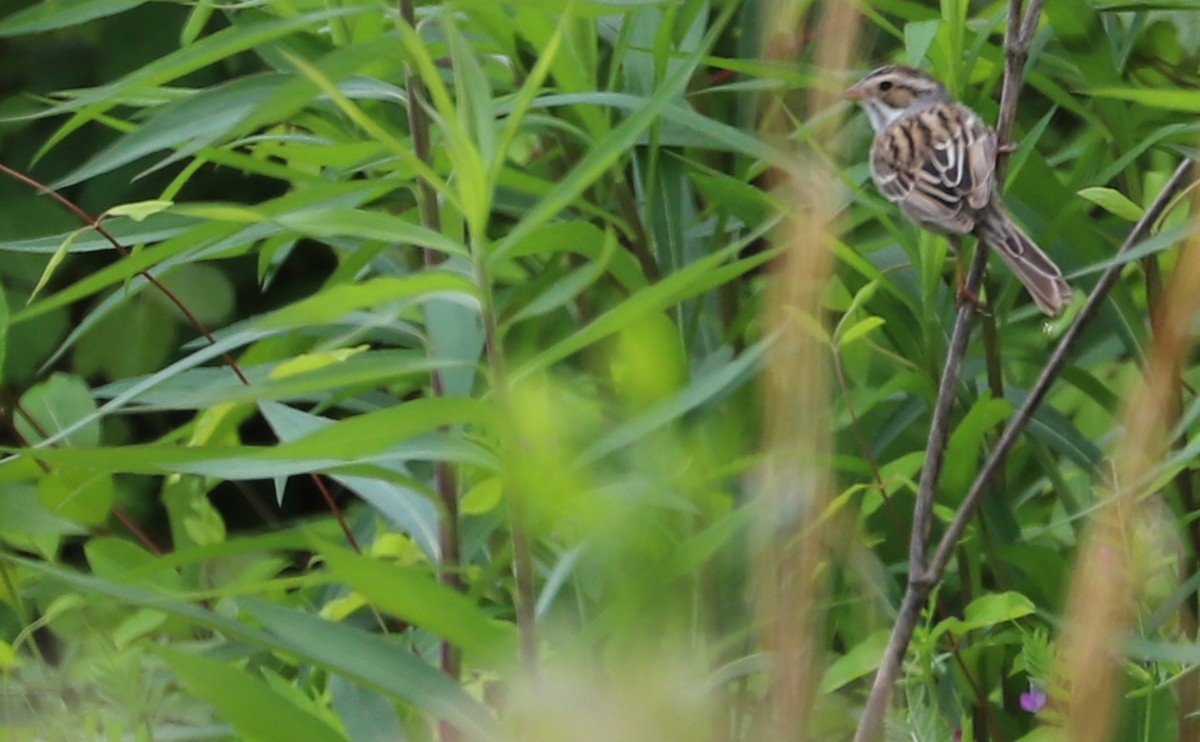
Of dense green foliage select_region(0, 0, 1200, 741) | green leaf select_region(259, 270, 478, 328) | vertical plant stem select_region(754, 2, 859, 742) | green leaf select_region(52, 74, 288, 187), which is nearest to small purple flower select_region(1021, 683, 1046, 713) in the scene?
dense green foliage select_region(0, 0, 1200, 741)

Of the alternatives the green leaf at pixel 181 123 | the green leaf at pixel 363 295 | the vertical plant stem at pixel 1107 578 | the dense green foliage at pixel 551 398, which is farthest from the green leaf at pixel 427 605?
the green leaf at pixel 181 123

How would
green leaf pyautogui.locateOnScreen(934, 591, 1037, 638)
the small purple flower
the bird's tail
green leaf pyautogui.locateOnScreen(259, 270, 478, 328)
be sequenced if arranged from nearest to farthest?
1. green leaf pyautogui.locateOnScreen(259, 270, 478, 328)
2. green leaf pyautogui.locateOnScreen(934, 591, 1037, 638)
3. the small purple flower
4. the bird's tail

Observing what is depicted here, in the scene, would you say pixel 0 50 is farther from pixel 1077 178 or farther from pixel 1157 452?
pixel 1157 452

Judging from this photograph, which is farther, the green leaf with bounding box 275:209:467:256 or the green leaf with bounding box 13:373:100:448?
the green leaf with bounding box 13:373:100:448

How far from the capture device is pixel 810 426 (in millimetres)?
665

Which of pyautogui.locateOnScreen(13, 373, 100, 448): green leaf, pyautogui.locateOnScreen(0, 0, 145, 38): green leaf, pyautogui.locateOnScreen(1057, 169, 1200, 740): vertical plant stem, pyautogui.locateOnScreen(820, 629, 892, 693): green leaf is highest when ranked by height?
pyautogui.locateOnScreen(0, 0, 145, 38): green leaf

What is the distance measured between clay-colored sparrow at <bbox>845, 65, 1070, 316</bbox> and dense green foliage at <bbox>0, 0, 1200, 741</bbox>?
1.3 inches

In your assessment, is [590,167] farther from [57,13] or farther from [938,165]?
[938,165]

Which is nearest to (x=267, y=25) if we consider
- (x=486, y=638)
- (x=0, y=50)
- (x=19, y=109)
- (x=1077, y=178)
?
(x=486, y=638)

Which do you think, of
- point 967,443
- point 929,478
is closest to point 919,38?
point 967,443

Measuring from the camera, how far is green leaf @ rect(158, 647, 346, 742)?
802 millimetres

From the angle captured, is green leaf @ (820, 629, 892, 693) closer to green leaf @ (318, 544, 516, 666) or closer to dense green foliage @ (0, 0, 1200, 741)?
dense green foliage @ (0, 0, 1200, 741)

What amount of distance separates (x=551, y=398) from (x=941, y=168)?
2.96 feet

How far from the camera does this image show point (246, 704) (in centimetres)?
83
